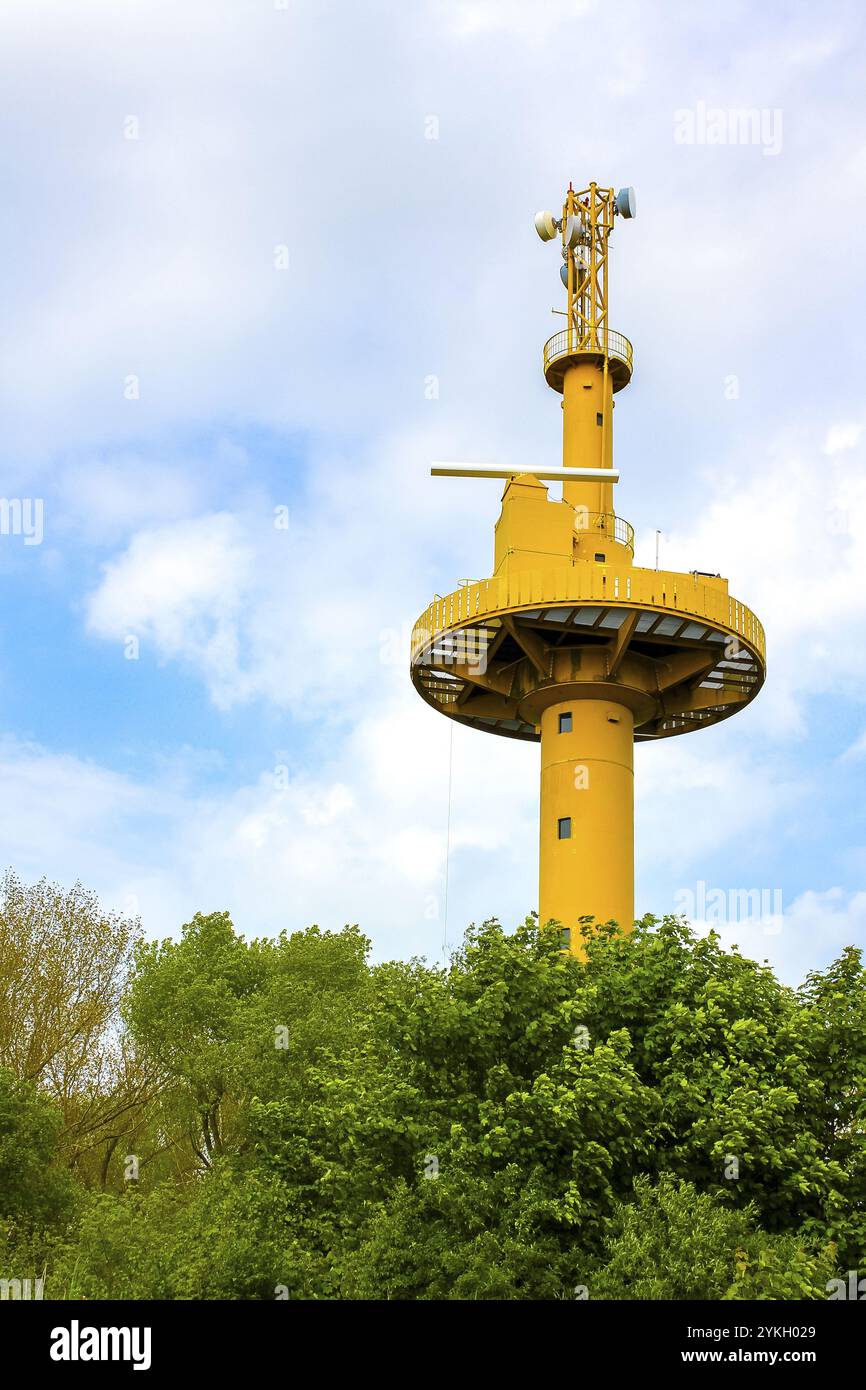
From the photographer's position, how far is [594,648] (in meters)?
45.5

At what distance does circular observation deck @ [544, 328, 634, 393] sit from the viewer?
166ft

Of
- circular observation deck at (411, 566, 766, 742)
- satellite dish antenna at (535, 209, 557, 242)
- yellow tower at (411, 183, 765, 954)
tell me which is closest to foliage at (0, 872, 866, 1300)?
yellow tower at (411, 183, 765, 954)

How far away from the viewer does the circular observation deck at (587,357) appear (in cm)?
5053

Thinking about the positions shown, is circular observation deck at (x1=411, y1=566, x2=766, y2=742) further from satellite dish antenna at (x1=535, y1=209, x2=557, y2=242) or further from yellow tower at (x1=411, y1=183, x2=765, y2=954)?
satellite dish antenna at (x1=535, y1=209, x2=557, y2=242)

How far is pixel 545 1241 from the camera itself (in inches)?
958

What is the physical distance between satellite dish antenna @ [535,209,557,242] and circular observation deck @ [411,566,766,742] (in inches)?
581

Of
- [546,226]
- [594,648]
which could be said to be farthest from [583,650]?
[546,226]

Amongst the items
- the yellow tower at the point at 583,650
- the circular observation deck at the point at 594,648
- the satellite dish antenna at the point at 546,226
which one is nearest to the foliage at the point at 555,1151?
the yellow tower at the point at 583,650

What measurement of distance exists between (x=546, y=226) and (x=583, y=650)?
16124 millimetres

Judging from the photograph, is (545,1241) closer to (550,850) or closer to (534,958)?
(534,958)

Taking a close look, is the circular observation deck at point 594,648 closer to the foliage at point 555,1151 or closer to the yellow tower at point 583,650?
the yellow tower at point 583,650
